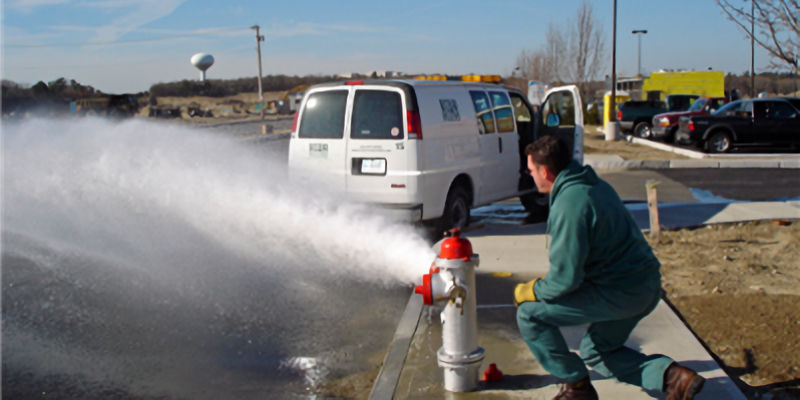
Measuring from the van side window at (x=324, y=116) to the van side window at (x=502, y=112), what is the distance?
2346mm

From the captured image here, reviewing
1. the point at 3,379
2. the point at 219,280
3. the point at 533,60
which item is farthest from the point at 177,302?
the point at 533,60

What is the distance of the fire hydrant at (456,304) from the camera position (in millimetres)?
3891

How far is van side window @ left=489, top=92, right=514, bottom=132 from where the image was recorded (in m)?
9.47

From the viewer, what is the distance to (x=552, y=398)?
3.89 m

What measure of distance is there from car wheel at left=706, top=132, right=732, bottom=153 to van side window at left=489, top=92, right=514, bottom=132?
13.5 meters

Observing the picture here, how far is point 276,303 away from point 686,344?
341 centimetres

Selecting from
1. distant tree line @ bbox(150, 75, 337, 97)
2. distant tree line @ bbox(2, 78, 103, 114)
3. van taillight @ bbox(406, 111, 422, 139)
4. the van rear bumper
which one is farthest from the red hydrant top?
distant tree line @ bbox(150, 75, 337, 97)

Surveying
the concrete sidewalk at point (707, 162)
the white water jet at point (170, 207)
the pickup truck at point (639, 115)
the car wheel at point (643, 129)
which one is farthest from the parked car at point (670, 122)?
the white water jet at point (170, 207)

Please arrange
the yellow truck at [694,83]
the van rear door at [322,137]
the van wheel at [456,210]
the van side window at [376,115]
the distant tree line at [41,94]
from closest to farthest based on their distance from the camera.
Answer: the van side window at [376,115]
the van rear door at [322,137]
the van wheel at [456,210]
the distant tree line at [41,94]
the yellow truck at [694,83]

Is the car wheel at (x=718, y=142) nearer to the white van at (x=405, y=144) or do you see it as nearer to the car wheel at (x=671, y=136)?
the car wheel at (x=671, y=136)

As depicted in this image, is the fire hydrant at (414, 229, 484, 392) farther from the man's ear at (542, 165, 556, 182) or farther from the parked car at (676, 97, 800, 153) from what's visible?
the parked car at (676, 97, 800, 153)

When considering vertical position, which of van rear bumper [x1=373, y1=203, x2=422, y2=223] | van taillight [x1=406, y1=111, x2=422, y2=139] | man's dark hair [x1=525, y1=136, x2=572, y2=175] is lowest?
van rear bumper [x1=373, y1=203, x2=422, y2=223]

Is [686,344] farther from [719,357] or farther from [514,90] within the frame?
[514,90]

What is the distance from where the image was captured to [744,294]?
5.84 meters
